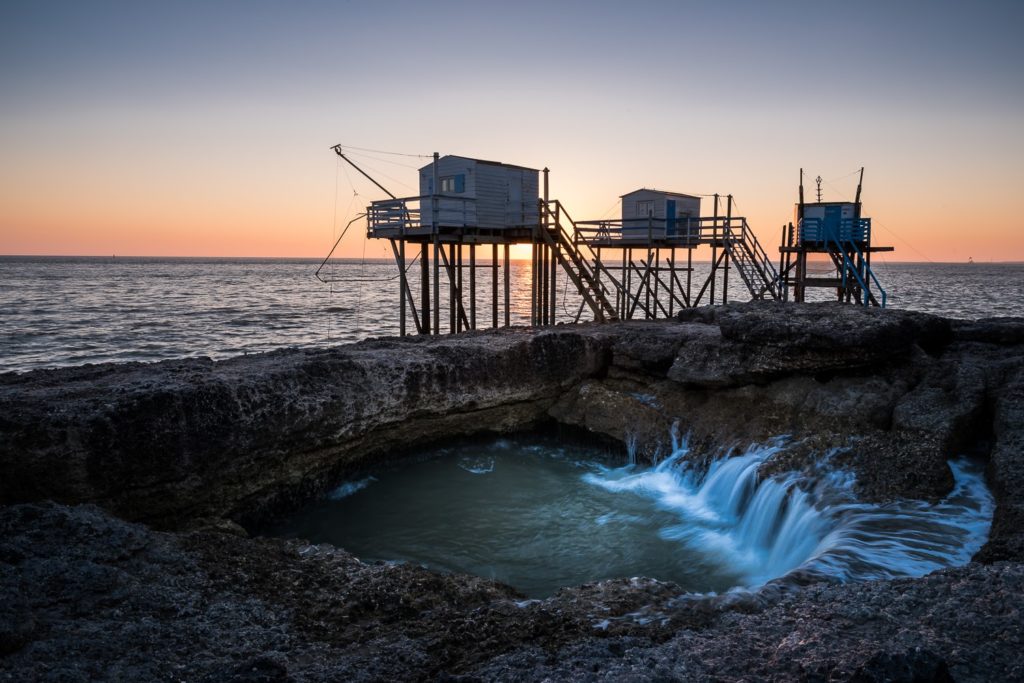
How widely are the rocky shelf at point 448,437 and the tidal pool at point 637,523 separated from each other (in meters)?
0.56

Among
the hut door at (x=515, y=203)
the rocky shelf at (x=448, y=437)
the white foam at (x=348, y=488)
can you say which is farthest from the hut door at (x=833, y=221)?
the white foam at (x=348, y=488)

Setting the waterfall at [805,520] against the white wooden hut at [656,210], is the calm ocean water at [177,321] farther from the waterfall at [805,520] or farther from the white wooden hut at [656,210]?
the waterfall at [805,520]

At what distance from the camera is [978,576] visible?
594 cm

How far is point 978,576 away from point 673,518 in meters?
6.36

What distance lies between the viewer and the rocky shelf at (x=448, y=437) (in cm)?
522

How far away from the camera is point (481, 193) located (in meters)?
23.4

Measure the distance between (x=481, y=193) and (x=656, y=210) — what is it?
9.73 metres

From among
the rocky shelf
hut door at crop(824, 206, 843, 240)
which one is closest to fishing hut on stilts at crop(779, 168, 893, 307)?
hut door at crop(824, 206, 843, 240)

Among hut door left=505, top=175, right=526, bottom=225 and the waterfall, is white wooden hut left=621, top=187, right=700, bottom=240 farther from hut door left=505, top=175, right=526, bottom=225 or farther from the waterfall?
the waterfall

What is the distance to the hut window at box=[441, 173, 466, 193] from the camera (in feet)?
77.0

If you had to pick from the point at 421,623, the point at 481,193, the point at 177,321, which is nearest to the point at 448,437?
the point at 421,623

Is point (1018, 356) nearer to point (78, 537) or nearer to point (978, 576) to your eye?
point (978, 576)

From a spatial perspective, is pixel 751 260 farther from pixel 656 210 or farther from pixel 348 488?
pixel 348 488

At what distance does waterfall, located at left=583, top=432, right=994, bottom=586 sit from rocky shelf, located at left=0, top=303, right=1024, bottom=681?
45 cm
